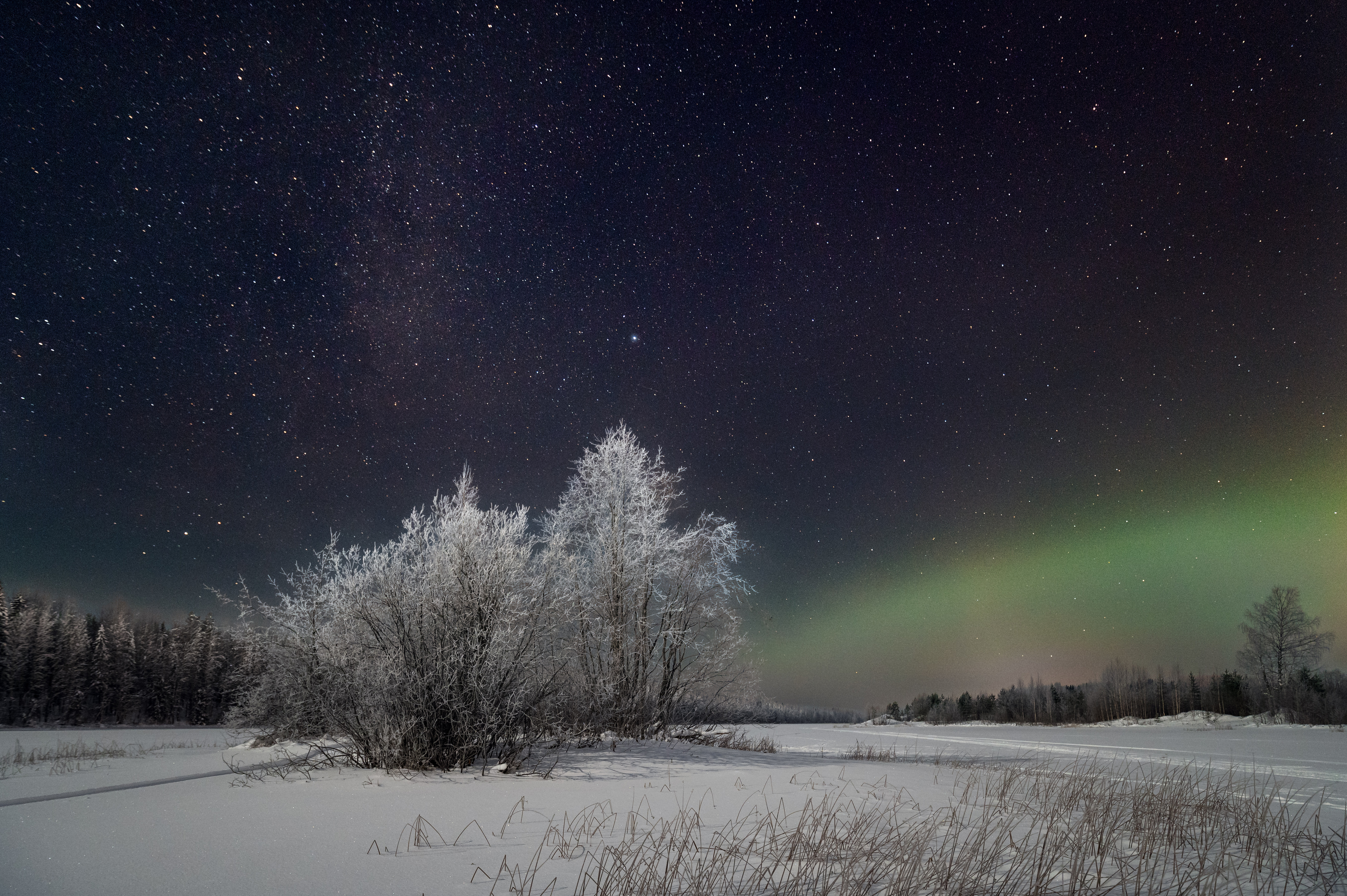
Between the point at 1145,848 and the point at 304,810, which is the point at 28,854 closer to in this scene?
the point at 304,810

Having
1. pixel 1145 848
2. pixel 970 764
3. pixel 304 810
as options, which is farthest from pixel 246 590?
pixel 1145 848

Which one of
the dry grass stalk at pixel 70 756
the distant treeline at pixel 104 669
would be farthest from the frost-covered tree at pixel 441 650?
the distant treeline at pixel 104 669

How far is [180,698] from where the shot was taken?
202 ft

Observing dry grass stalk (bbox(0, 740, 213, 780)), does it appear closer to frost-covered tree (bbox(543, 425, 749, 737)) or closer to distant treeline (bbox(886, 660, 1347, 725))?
frost-covered tree (bbox(543, 425, 749, 737))

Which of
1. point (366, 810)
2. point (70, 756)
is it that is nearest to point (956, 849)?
point (366, 810)

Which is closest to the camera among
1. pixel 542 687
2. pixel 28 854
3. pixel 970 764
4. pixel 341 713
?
pixel 28 854

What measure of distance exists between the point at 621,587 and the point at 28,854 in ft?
43.3

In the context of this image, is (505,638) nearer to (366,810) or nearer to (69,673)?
(366,810)

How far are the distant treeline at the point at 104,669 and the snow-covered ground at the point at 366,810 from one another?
4972cm

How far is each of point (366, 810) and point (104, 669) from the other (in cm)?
6800

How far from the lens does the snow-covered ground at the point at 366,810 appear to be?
4332mm

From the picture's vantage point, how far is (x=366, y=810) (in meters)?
6.66

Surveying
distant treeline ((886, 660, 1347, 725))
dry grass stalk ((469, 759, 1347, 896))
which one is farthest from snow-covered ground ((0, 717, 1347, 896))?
distant treeline ((886, 660, 1347, 725))

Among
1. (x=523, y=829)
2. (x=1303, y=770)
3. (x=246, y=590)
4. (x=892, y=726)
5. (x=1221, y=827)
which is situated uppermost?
(x=246, y=590)
